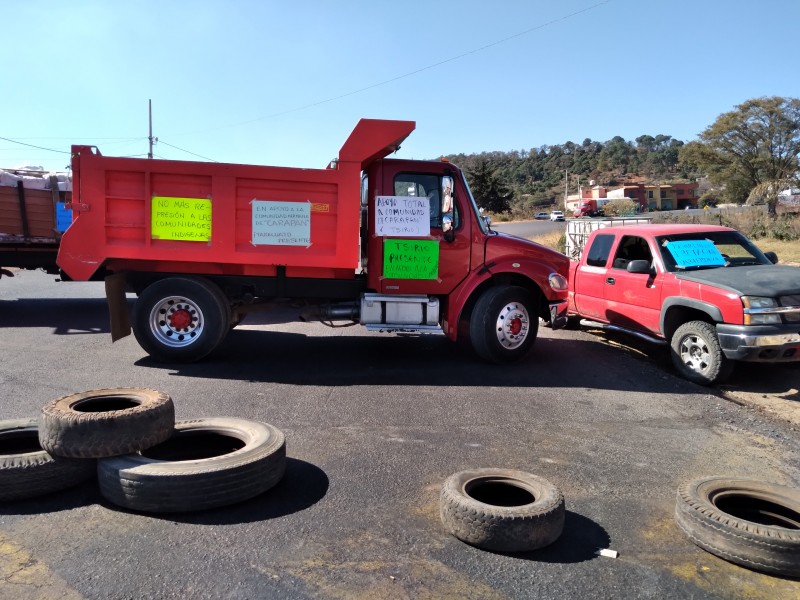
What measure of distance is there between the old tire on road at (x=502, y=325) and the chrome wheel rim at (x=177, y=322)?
354 centimetres

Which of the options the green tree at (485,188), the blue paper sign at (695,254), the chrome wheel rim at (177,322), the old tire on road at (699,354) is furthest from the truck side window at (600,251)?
the green tree at (485,188)

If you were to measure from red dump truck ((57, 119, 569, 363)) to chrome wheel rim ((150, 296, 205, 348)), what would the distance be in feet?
0.04

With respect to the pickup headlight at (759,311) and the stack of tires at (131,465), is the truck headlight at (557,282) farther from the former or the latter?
the stack of tires at (131,465)

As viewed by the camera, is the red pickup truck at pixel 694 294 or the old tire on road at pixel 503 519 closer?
the old tire on road at pixel 503 519

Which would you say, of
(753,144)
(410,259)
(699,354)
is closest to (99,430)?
(410,259)

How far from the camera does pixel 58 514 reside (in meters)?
3.86

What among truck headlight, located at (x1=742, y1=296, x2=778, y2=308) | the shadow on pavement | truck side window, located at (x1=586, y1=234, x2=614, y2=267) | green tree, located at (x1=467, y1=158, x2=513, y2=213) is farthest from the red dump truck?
green tree, located at (x1=467, y1=158, x2=513, y2=213)

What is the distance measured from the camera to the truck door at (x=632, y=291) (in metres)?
8.38

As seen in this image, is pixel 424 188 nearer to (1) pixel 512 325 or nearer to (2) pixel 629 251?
(1) pixel 512 325

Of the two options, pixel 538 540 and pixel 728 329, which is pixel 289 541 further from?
pixel 728 329

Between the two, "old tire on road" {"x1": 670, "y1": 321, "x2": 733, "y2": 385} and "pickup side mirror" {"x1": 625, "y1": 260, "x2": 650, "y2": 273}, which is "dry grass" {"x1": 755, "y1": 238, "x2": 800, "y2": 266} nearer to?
"pickup side mirror" {"x1": 625, "y1": 260, "x2": 650, "y2": 273}

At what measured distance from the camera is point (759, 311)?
22.8 feet

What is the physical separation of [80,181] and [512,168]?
407ft

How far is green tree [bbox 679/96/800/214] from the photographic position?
144ft
